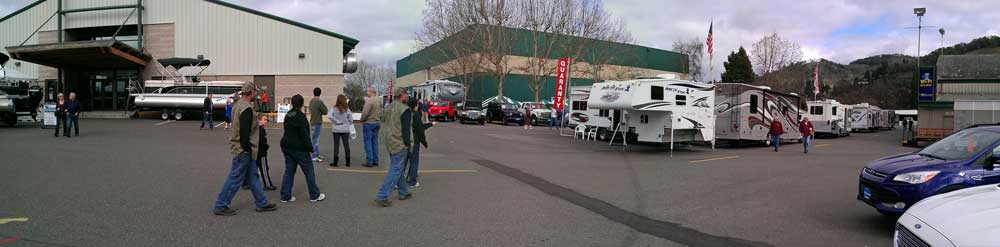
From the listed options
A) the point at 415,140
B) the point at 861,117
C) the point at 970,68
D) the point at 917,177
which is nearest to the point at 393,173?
the point at 415,140

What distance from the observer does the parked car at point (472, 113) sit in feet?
110

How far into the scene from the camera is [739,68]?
2625 inches

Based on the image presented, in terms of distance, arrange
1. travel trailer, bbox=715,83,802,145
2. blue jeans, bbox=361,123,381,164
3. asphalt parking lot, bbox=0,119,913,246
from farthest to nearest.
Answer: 1. travel trailer, bbox=715,83,802,145
2. blue jeans, bbox=361,123,381,164
3. asphalt parking lot, bbox=0,119,913,246

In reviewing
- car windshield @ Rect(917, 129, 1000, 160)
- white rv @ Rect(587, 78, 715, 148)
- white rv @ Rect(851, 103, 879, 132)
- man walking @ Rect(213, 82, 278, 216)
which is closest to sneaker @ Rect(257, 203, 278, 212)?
man walking @ Rect(213, 82, 278, 216)

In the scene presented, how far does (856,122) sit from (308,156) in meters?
44.7

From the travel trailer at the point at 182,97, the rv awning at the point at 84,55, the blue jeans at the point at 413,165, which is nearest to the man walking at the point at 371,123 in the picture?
the blue jeans at the point at 413,165

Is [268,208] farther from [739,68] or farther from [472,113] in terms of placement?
[739,68]

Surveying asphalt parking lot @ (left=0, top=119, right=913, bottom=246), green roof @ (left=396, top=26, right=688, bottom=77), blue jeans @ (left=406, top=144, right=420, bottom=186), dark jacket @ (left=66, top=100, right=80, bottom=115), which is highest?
green roof @ (left=396, top=26, right=688, bottom=77)

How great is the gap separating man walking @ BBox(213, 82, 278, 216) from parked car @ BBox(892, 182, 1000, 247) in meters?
6.35

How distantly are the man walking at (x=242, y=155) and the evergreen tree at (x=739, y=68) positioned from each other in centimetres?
6523

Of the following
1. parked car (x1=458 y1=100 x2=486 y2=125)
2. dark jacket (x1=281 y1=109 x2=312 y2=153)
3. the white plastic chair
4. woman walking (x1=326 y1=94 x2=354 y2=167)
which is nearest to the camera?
dark jacket (x1=281 y1=109 x2=312 y2=153)

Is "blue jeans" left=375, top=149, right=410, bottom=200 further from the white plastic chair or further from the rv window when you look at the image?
the white plastic chair

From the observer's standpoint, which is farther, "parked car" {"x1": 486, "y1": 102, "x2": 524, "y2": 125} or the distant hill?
the distant hill

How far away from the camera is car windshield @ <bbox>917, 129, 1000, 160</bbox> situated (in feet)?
22.5
